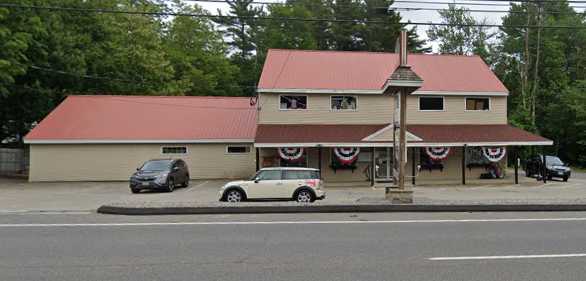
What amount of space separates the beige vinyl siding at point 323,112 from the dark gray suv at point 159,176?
19.9 feet

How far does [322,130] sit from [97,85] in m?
22.2

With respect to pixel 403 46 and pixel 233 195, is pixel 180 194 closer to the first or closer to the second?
pixel 233 195

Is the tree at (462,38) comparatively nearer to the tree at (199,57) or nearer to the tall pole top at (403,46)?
the tree at (199,57)

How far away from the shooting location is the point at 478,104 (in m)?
27.6

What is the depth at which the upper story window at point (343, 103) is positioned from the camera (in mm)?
26844

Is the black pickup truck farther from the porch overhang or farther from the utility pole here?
the utility pole

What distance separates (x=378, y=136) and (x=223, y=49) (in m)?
33.2

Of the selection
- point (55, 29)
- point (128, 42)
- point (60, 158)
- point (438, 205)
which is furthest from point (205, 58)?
point (438, 205)

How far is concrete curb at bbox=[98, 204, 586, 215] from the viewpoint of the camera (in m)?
12.5

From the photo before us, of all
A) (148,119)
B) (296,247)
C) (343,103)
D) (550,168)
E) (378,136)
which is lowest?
(296,247)

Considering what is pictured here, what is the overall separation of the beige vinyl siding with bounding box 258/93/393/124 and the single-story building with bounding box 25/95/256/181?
2.52 metres

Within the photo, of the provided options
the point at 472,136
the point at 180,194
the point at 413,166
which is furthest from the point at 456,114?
the point at 180,194

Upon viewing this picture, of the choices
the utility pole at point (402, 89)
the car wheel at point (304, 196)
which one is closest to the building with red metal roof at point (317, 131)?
the car wheel at point (304, 196)

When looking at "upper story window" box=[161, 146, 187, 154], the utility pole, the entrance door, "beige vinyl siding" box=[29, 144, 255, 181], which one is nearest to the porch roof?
the entrance door
